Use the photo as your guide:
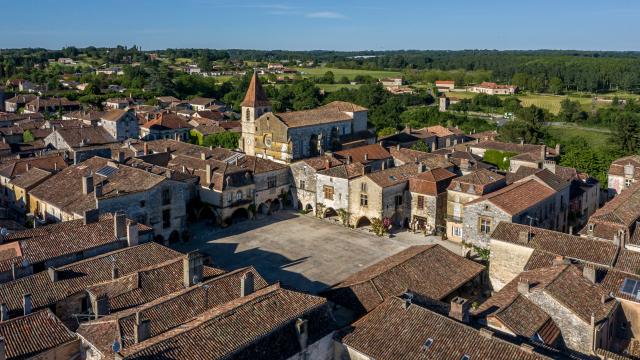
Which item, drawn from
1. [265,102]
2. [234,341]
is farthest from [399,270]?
[265,102]

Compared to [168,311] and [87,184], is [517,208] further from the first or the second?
[87,184]

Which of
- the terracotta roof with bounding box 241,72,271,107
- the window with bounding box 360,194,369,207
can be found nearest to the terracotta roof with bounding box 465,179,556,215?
the window with bounding box 360,194,369,207

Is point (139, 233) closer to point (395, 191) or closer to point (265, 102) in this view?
point (395, 191)

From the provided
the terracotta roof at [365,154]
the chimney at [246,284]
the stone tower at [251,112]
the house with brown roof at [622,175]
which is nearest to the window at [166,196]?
the chimney at [246,284]

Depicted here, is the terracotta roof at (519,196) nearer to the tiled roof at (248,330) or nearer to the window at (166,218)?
the tiled roof at (248,330)

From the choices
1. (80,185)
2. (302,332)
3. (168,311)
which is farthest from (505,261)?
(80,185)
